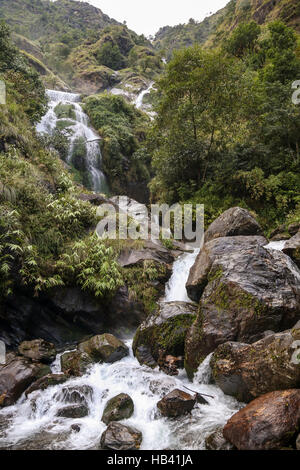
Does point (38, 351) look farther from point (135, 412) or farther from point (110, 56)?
point (110, 56)

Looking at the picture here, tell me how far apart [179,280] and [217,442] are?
18.9 ft

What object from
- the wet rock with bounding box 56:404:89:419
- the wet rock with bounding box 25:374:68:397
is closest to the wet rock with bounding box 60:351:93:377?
the wet rock with bounding box 25:374:68:397

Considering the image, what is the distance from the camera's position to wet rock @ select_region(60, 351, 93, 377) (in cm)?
616

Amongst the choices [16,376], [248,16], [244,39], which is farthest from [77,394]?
[248,16]

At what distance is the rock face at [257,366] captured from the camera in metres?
3.99

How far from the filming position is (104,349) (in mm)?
6672

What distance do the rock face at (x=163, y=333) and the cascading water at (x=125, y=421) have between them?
0.40m

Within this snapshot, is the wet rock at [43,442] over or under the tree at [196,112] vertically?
under

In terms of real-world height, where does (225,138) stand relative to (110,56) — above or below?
below

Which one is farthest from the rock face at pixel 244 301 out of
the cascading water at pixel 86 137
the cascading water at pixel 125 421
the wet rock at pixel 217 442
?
the cascading water at pixel 86 137

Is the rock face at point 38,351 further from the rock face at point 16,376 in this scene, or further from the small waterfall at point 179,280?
the small waterfall at point 179,280

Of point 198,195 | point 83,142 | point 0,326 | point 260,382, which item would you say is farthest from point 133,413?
point 83,142

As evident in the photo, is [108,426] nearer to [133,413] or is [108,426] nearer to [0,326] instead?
[133,413]

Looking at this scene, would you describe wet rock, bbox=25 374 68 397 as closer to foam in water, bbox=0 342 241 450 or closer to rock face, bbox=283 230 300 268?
foam in water, bbox=0 342 241 450
